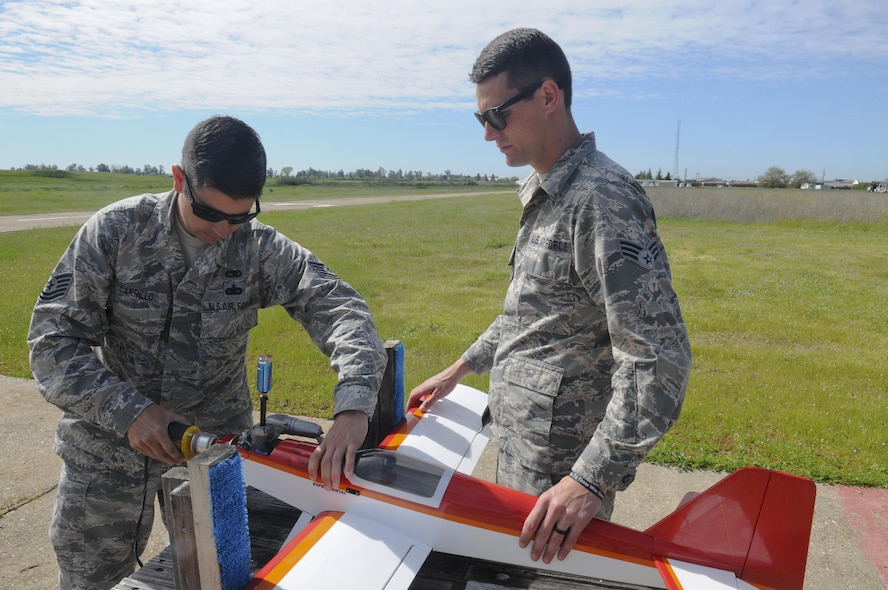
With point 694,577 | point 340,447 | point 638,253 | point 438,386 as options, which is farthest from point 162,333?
point 694,577

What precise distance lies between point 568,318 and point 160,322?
1.86 metres

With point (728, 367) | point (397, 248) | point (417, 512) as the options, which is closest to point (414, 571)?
point (417, 512)

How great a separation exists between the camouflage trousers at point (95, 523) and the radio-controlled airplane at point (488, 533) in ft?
2.20

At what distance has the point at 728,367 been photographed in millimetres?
7871

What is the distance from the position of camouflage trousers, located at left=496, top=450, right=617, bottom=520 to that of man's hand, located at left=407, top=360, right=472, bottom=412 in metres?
0.65

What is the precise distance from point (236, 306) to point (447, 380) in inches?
48.6

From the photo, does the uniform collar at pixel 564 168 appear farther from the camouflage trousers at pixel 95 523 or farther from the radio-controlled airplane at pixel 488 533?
the camouflage trousers at pixel 95 523

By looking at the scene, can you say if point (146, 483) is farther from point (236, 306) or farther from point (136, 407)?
point (236, 306)

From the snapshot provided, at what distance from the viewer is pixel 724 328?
985cm

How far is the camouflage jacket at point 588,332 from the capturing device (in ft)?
6.54

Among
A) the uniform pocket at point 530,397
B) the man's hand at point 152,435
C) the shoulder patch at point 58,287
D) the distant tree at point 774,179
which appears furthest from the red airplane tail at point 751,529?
the distant tree at point 774,179

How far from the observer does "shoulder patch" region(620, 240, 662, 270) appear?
204 cm

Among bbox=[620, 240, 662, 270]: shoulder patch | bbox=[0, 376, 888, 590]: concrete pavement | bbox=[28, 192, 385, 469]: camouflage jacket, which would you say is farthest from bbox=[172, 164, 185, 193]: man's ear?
bbox=[0, 376, 888, 590]: concrete pavement

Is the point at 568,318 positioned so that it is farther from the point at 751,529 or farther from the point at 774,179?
the point at 774,179
